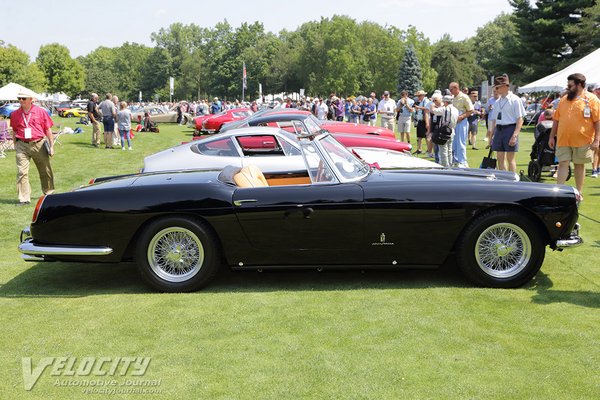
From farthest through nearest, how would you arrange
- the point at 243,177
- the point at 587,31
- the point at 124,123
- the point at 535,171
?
the point at 587,31 < the point at 124,123 < the point at 535,171 < the point at 243,177

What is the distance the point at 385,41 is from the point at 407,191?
8174cm

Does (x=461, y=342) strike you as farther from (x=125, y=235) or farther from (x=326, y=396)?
(x=125, y=235)

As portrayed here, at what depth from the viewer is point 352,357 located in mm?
3863

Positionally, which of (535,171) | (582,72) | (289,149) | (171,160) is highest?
(582,72)

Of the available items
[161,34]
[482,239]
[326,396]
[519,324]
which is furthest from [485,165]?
[161,34]

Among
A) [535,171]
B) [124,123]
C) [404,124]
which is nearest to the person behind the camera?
[535,171]

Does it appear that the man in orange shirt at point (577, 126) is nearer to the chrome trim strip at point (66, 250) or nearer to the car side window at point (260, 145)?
the car side window at point (260, 145)

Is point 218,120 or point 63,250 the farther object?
point 218,120

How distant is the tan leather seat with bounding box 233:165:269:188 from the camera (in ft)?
18.1

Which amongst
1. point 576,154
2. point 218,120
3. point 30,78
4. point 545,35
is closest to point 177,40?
point 30,78

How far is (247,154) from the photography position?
31.4ft

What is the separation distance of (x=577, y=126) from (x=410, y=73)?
2816 inches

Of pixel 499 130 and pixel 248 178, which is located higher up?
pixel 499 130

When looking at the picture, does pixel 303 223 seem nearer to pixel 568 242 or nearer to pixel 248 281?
pixel 248 281
